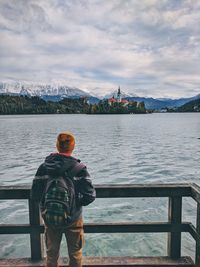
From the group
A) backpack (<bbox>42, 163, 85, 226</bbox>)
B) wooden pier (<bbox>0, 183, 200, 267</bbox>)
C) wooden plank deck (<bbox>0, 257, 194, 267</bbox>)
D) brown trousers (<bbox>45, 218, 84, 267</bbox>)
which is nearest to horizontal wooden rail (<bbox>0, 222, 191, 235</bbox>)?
wooden pier (<bbox>0, 183, 200, 267</bbox>)

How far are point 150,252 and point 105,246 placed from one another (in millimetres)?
1428

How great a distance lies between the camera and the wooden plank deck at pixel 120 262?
3.96 metres

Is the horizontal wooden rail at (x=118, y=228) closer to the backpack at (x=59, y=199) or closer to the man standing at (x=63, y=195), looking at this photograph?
the man standing at (x=63, y=195)

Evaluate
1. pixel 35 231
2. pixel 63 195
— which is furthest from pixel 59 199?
pixel 35 231

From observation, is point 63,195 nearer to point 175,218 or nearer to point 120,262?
point 120,262

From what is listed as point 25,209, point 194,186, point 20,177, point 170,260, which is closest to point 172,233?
point 170,260

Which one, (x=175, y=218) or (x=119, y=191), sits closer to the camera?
(x=119, y=191)

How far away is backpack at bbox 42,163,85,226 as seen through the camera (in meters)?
3.12

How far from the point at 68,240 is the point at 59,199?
720 millimetres

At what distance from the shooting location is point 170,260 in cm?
407

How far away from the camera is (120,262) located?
4.02 metres

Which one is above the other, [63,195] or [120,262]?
[63,195]

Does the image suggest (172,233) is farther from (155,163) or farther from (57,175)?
(155,163)

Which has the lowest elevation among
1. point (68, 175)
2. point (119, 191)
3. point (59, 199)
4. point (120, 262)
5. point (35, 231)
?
point (120, 262)
